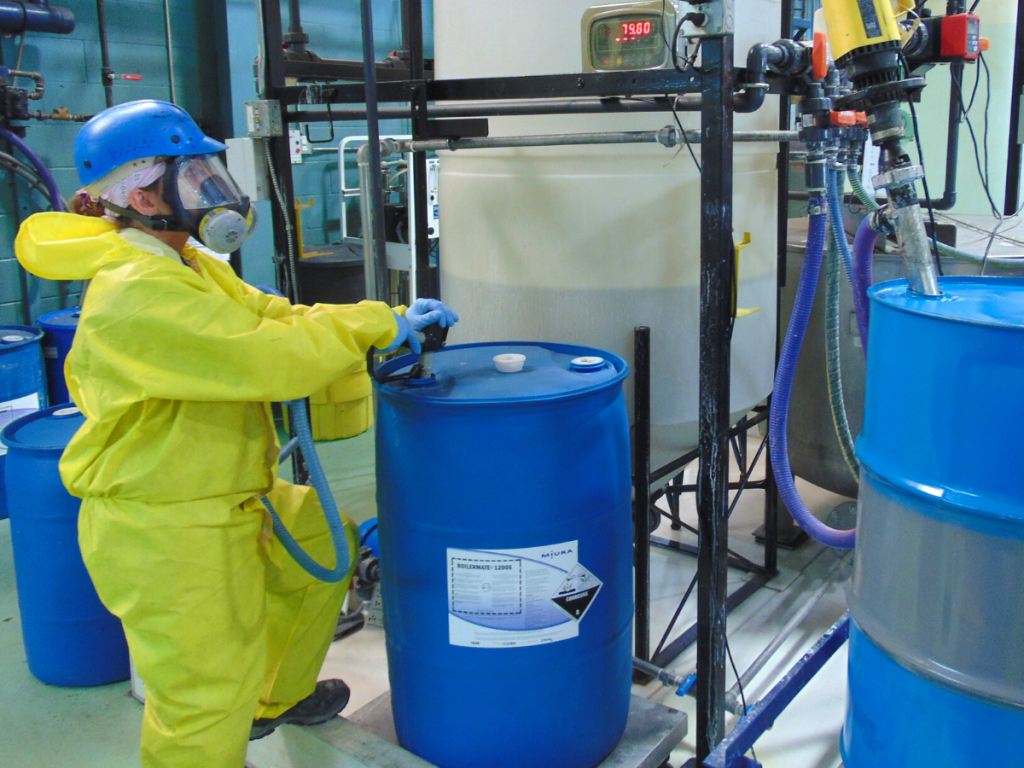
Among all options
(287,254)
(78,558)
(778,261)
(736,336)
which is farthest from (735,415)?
(78,558)

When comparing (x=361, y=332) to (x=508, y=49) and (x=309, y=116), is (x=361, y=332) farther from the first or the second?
(x=309, y=116)

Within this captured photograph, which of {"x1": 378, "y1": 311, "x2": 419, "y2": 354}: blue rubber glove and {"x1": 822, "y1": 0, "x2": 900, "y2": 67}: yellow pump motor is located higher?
{"x1": 822, "y1": 0, "x2": 900, "y2": 67}: yellow pump motor

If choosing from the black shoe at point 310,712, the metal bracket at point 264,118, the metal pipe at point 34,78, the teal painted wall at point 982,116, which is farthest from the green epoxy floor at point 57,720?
the teal painted wall at point 982,116

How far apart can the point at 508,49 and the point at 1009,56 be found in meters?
2.18

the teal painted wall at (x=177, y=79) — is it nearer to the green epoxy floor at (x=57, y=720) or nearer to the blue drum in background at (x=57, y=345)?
the blue drum in background at (x=57, y=345)

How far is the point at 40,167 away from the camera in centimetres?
365

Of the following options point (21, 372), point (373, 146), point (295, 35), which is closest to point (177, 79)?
point (295, 35)

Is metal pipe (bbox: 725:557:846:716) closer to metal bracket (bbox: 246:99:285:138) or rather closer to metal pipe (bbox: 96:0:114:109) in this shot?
metal bracket (bbox: 246:99:285:138)

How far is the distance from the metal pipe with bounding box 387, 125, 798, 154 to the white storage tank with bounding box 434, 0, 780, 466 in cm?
9

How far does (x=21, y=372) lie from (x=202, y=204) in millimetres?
1929

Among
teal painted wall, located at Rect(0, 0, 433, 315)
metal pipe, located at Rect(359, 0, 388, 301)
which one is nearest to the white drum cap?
metal pipe, located at Rect(359, 0, 388, 301)

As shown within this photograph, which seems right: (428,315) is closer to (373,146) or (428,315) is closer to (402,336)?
(402,336)

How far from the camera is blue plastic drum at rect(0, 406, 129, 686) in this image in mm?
2123

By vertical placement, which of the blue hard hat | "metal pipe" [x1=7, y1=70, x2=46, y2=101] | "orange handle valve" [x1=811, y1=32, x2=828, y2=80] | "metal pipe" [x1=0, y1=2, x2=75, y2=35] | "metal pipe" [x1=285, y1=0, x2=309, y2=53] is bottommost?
the blue hard hat
